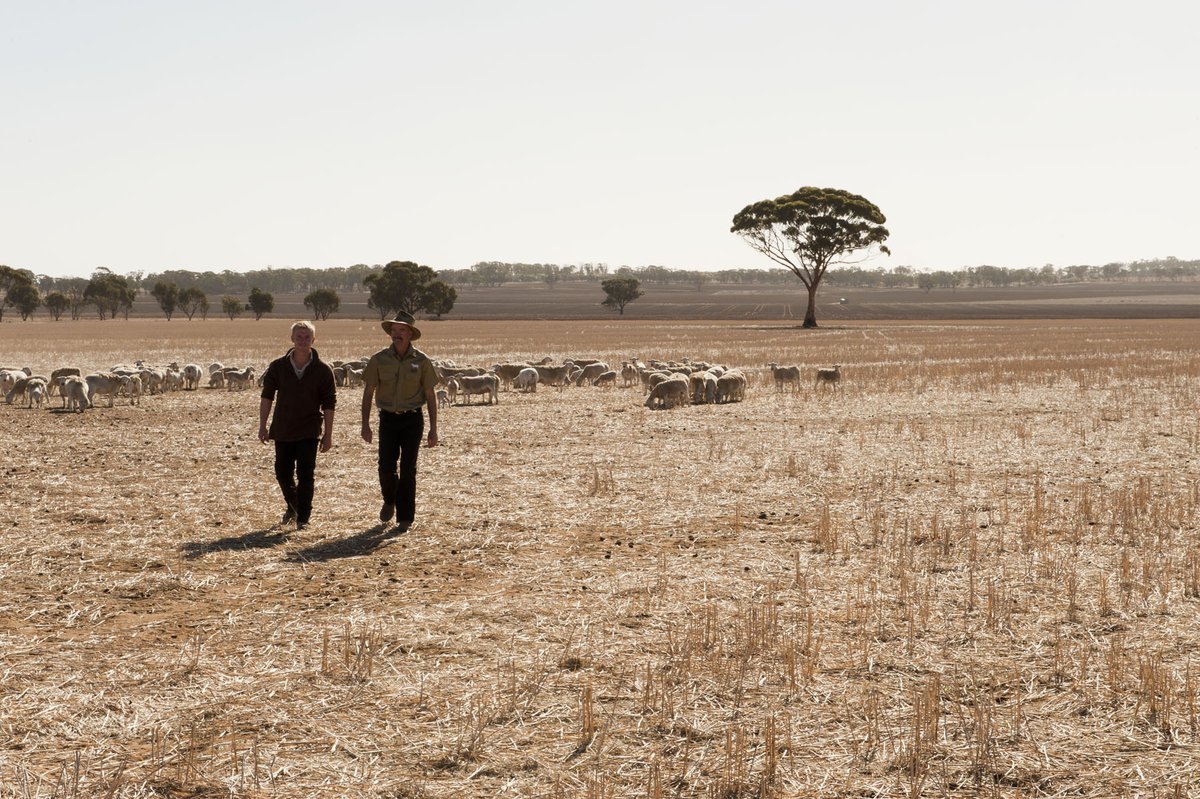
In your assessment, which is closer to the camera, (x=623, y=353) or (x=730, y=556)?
(x=730, y=556)

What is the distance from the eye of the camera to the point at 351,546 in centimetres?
1079

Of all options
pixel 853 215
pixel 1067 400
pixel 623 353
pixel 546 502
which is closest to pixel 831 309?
pixel 853 215

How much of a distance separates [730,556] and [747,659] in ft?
10.1

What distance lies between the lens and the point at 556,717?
6398 mm

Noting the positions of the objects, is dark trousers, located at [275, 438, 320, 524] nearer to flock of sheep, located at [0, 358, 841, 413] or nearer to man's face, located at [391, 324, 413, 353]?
man's face, located at [391, 324, 413, 353]

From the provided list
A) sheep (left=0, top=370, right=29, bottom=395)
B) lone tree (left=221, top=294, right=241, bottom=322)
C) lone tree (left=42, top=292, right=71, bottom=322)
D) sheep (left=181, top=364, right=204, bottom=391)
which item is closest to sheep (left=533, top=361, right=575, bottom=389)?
sheep (left=181, top=364, right=204, bottom=391)

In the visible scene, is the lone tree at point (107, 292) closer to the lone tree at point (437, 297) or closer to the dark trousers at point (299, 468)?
the lone tree at point (437, 297)

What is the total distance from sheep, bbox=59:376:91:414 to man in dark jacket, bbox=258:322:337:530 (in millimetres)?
13950

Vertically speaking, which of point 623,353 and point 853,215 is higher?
point 853,215

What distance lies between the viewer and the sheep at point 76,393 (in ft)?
76.4

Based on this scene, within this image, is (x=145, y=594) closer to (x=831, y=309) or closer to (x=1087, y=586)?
(x=1087, y=586)

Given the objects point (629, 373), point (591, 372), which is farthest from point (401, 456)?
point (629, 373)

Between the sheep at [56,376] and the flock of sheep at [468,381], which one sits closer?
the flock of sheep at [468,381]

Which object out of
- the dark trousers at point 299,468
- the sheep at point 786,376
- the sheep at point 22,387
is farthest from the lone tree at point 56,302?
the dark trousers at point 299,468
